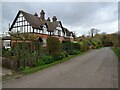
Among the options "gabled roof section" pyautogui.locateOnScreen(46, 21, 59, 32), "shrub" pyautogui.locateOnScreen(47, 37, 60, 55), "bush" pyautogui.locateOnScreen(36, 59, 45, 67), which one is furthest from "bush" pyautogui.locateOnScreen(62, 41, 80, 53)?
"bush" pyautogui.locateOnScreen(36, 59, 45, 67)

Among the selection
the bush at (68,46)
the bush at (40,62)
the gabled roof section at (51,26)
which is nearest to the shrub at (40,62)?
the bush at (40,62)

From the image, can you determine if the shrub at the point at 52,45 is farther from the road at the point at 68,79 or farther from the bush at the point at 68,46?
the bush at the point at 68,46

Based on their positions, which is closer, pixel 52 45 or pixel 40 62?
pixel 40 62

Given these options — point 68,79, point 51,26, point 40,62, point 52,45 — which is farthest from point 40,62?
point 51,26

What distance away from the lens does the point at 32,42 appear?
16906mm

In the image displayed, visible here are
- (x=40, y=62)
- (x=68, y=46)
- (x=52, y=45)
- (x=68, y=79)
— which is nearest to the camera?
(x=68, y=79)

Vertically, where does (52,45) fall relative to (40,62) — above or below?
Result: above

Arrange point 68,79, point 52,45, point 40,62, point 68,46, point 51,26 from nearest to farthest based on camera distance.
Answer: point 68,79, point 40,62, point 52,45, point 68,46, point 51,26

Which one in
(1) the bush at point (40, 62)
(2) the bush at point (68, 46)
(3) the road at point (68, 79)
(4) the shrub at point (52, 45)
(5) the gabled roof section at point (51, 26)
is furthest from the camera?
(5) the gabled roof section at point (51, 26)

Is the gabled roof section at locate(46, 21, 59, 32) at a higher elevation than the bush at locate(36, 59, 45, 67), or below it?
higher

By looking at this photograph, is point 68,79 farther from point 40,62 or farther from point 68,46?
point 68,46

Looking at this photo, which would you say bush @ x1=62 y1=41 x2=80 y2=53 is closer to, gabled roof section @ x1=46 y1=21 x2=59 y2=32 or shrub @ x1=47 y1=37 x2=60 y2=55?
shrub @ x1=47 y1=37 x2=60 y2=55

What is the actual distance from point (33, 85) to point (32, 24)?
26.4 metres

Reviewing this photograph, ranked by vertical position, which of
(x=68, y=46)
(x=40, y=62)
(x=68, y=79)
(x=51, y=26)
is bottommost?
(x=68, y=79)
